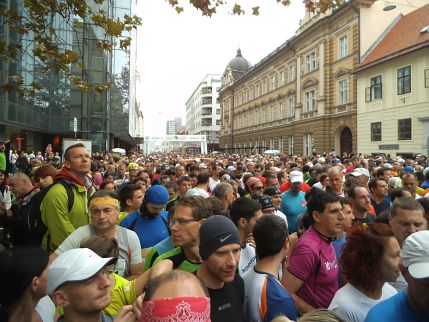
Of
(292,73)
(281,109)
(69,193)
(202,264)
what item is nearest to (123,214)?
(69,193)

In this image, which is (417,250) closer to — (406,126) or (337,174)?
(337,174)

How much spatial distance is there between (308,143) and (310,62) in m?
8.39

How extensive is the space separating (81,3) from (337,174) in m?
5.43

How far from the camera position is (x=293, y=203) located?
6188 millimetres

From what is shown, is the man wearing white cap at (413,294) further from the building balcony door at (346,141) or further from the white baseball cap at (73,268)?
the building balcony door at (346,141)

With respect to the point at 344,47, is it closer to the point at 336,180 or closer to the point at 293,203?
the point at 336,180

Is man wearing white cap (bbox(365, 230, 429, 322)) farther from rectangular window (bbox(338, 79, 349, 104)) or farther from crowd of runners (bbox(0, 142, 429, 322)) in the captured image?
rectangular window (bbox(338, 79, 349, 104))

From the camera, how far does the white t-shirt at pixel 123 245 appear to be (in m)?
3.31

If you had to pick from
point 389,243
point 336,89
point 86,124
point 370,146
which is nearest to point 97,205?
point 389,243

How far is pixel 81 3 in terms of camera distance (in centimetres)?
617

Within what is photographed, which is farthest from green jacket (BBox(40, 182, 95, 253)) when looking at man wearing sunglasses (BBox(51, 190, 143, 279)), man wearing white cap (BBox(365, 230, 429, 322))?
man wearing white cap (BBox(365, 230, 429, 322))

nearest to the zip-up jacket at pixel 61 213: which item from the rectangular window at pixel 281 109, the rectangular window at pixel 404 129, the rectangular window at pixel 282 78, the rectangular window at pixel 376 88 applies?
the rectangular window at pixel 404 129

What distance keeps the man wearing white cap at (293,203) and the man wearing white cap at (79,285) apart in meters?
4.38

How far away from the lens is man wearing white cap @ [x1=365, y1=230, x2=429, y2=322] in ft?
6.25
